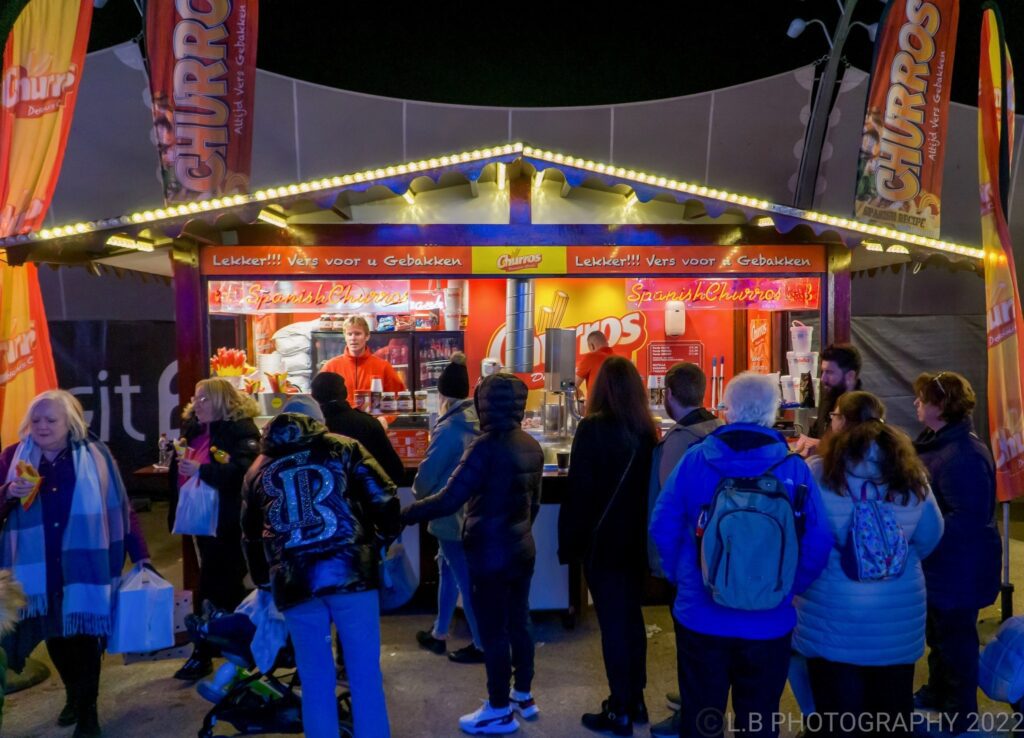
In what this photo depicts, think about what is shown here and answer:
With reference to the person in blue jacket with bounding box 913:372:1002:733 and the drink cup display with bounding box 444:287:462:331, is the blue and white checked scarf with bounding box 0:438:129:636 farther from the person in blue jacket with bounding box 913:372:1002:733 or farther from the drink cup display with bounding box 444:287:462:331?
the drink cup display with bounding box 444:287:462:331

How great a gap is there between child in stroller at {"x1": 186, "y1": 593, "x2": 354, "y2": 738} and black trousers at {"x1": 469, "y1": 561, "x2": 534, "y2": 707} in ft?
2.18

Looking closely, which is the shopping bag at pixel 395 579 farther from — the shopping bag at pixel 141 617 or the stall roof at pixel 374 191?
the stall roof at pixel 374 191

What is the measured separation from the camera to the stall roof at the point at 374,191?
16.0 ft

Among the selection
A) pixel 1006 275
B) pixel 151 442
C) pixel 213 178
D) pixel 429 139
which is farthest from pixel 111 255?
pixel 1006 275

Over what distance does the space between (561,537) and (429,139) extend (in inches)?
293

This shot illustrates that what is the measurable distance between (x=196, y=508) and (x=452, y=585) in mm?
1516

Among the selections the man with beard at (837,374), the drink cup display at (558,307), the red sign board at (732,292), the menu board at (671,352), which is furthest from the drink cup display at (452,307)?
the man with beard at (837,374)

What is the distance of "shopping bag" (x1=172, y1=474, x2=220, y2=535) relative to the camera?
4.00 metres

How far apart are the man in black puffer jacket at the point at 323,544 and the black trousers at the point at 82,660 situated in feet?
3.70

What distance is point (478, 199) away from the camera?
613 centimetres

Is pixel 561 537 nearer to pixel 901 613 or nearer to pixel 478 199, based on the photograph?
pixel 901 613

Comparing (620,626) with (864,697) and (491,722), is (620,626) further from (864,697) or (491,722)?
(864,697)

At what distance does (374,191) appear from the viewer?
575 centimetres

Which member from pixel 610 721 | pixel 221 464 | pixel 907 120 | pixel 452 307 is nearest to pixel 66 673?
pixel 221 464
